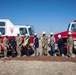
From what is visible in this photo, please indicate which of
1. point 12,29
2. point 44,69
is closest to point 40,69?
point 44,69

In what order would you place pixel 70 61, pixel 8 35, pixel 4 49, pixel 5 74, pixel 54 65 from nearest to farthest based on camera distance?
pixel 5 74 → pixel 54 65 → pixel 70 61 → pixel 4 49 → pixel 8 35

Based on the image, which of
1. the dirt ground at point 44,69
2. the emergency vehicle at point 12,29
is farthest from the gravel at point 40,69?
the emergency vehicle at point 12,29

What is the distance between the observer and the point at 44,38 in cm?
1452

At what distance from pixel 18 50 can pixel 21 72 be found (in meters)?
5.29

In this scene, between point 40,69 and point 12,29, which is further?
point 12,29

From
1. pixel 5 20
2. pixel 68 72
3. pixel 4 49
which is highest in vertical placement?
pixel 5 20

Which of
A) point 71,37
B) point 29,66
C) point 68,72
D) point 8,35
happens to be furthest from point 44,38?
point 68,72

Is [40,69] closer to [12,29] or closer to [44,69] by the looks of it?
[44,69]

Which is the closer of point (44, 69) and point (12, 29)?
point (44, 69)

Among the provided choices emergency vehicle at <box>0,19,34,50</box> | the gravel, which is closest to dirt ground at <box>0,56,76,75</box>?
the gravel

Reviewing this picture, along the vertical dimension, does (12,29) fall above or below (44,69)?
above

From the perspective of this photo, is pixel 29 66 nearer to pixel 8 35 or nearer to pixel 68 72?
pixel 68 72

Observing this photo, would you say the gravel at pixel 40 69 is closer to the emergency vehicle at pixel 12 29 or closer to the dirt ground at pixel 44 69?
the dirt ground at pixel 44 69

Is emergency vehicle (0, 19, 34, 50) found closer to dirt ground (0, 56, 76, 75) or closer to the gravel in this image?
dirt ground (0, 56, 76, 75)
